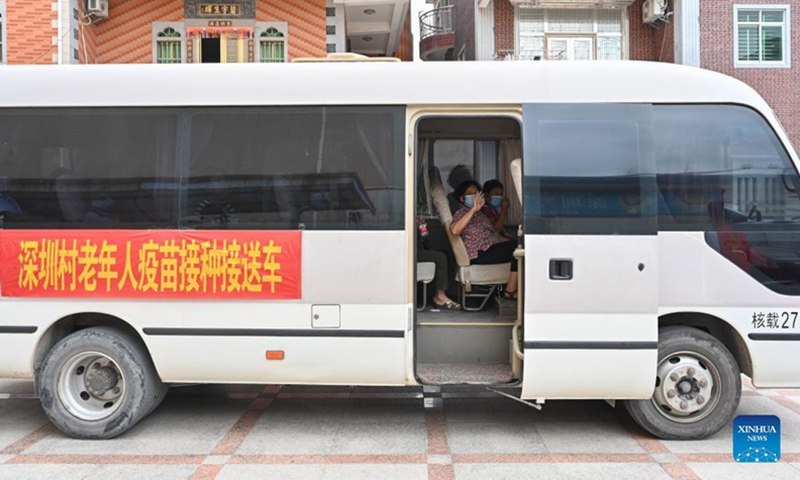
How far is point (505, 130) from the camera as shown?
6.47 meters

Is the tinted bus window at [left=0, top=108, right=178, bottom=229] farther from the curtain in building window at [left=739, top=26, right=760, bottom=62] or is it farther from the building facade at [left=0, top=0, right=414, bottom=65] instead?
the curtain in building window at [left=739, top=26, right=760, bottom=62]

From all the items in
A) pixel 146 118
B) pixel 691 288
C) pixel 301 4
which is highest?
pixel 301 4

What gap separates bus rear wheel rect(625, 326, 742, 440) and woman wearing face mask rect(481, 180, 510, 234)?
7.49 feet

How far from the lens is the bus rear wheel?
5.04 m

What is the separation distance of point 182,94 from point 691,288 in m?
4.36

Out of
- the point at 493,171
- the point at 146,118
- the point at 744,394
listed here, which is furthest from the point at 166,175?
the point at 744,394

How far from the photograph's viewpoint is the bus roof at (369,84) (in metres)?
5.04

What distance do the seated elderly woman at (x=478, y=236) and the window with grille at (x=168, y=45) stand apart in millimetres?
11334

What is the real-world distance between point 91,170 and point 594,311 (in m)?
4.22

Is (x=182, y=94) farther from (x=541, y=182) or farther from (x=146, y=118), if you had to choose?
(x=541, y=182)

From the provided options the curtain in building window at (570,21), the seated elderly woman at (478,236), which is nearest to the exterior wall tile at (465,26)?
the curtain in building window at (570,21)

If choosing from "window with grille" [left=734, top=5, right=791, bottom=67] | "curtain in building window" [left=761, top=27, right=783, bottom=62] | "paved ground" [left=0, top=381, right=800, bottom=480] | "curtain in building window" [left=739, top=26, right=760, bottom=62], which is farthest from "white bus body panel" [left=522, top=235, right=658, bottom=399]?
"curtain in building window" [left=761, top=27, right=783, bottom=62]

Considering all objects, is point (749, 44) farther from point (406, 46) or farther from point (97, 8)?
point (97, 8)

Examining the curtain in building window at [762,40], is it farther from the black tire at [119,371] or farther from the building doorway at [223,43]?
the black tire at [119,371]
